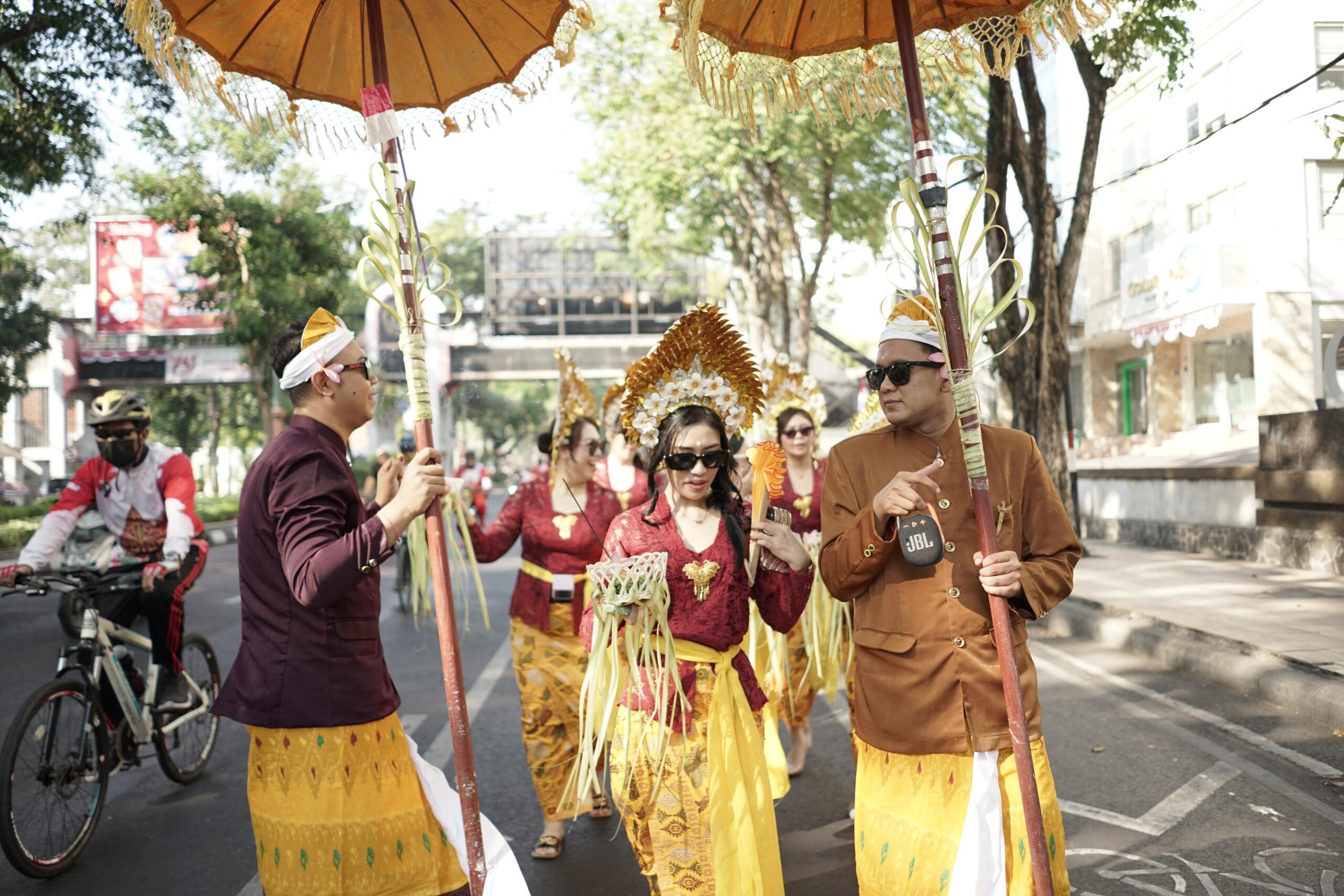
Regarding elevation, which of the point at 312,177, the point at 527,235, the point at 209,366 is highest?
the point at 527,235

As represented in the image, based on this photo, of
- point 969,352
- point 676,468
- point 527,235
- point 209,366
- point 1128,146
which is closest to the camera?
point 969,352

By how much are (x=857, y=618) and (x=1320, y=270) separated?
21.9 m

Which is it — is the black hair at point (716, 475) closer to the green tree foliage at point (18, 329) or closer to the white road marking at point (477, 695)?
the white road marking at point (477, 695)

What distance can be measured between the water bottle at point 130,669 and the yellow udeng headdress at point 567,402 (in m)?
2.23

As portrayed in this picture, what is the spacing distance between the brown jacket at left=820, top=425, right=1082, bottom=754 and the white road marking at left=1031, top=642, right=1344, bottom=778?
3388mm

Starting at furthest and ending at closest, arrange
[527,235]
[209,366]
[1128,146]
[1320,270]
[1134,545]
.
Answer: [527,235]
[209,366]
[1128,146]
[1320,270]
[1134,545]

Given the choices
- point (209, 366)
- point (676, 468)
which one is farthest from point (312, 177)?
point (676, 468)

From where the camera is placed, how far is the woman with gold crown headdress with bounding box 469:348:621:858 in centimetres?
525

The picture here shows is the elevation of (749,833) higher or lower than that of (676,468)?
lower

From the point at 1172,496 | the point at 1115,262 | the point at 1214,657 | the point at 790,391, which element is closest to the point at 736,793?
the point at 790,391

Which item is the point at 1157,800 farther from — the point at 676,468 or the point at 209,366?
the point at 209,366

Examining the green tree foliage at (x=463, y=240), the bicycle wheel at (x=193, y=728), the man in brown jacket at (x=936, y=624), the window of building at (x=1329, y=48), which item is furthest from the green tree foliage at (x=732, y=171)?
the green tree foliage at (x=463, y=240)

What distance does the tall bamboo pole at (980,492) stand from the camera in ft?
9.19

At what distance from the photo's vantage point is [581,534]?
5.64 metres
